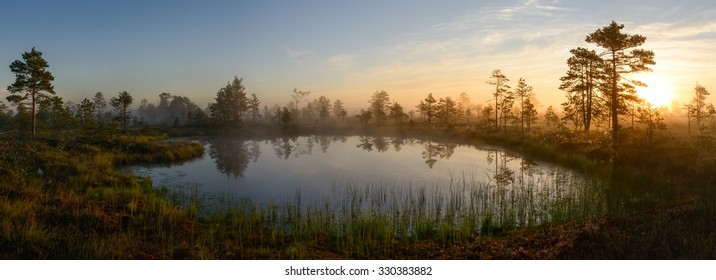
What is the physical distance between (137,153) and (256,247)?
89.7ft

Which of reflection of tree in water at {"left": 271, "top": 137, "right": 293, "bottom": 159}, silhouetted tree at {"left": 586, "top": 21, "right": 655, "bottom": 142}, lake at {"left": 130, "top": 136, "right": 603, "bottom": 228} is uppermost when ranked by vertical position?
silhouetted tree at {"left": 586, "top": 21, "right": 655, "bottom": 142}

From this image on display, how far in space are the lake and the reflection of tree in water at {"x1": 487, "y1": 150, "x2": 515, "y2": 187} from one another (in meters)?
0.06

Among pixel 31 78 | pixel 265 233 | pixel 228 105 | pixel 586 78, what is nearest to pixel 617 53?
pixel 586 78

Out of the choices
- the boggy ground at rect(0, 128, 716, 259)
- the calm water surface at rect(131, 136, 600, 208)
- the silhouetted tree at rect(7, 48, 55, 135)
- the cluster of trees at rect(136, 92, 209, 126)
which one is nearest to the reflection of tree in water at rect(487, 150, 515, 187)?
the calm water surface at rect(131, 136, 600, 208)

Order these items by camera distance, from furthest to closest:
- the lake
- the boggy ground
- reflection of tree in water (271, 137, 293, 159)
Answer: reflection of tree in water (271, 137, 293, 159), the lake, the boggy ground

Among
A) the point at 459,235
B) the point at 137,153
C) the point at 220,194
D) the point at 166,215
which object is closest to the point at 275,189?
the point at 220,194

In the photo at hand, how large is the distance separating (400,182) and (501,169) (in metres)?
9.42

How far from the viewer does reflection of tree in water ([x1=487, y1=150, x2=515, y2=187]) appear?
859 inches

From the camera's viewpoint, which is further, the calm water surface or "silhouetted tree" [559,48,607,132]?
"silhouetted tree" [559,48,607,132]

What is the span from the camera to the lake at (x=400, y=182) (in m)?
15.4

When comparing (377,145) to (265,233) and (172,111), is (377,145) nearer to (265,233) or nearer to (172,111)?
(265,233)

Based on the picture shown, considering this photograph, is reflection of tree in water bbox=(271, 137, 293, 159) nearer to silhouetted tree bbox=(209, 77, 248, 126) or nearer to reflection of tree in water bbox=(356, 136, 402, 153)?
reflection of tree in water bbox=(356, 136, 402, 153)

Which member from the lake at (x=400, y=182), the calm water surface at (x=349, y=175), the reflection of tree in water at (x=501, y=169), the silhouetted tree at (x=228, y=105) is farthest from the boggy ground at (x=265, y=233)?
the silhouetted tree at (x=228, y=105)

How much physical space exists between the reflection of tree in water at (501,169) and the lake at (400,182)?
0.06 meters
